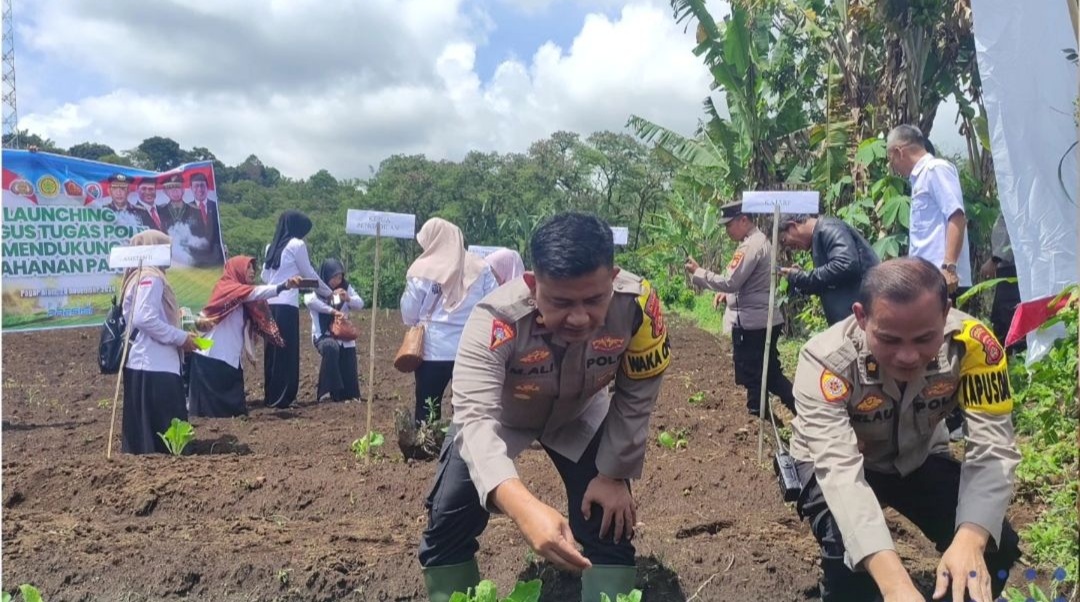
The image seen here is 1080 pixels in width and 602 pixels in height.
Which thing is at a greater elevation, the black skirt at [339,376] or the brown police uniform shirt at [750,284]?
the brown police uniform shirt at [750,284]

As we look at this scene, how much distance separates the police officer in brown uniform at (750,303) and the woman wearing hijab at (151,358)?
3.51 m

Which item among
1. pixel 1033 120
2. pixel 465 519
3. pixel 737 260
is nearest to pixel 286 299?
pixel 737 260

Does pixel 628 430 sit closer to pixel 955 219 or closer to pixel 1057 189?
pixel 955 219

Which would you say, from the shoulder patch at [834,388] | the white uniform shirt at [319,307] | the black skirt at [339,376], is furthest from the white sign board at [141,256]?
the shoulder patch at [834,388]

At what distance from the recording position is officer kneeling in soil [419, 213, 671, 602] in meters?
2.43

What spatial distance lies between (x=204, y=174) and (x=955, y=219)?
992 centimetres

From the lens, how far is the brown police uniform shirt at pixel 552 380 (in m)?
2.58

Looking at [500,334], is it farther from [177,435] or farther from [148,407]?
A: [148,407]

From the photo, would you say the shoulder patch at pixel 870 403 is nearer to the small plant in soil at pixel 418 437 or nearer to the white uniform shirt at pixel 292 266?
the small plant in soil at pixel 418 437

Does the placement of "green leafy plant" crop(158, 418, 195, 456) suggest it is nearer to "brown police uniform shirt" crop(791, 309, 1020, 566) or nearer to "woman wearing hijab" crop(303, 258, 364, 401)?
"woman wearing hijab" crop(303, 258, 364, 401)

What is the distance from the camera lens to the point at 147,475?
4910 mm

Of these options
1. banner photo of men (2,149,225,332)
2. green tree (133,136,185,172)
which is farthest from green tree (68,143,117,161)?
banner photo of men (2,149,225,332)

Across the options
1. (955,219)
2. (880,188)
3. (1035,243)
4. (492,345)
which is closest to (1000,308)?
(1035,243)

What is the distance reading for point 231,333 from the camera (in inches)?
273
